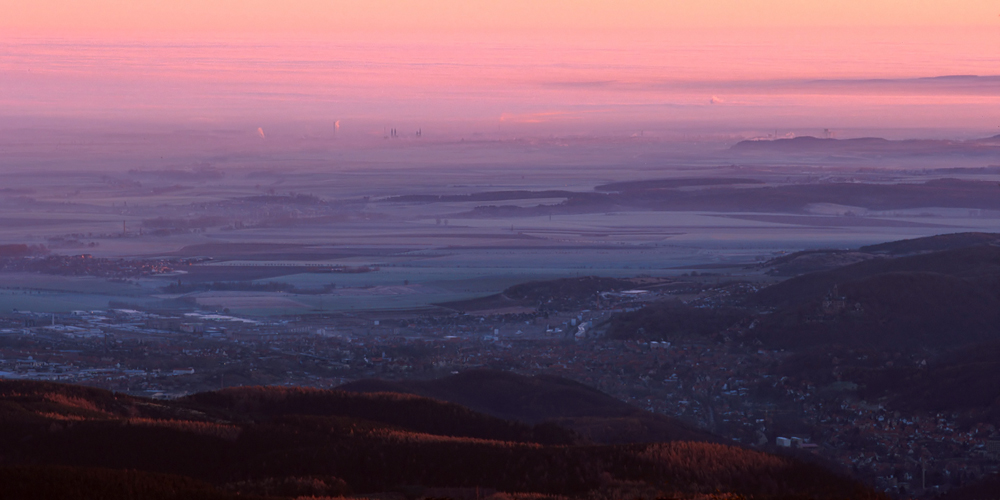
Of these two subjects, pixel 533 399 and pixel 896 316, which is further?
pixel 896 316

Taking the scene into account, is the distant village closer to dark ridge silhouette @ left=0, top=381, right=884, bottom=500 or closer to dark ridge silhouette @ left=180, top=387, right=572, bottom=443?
dark ridge silhouette @ left=180, top=387, right=572, bottom=443

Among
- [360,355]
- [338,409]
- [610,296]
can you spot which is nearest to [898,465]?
[338,409]

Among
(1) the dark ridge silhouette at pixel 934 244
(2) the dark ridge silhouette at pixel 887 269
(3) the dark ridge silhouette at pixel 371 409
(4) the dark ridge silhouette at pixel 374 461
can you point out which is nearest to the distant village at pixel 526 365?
(2) the dark ridge silhouette at pixel 887 269

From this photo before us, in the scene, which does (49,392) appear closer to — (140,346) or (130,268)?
(140,346)

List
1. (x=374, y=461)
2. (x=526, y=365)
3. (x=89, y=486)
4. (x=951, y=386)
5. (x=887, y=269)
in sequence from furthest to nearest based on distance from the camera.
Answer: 1. (x=887, y=269)
2. (x=526, y=365)
3. (x=951, y=386)
4. (x=374, y=461)
5. (x=89, y=486)

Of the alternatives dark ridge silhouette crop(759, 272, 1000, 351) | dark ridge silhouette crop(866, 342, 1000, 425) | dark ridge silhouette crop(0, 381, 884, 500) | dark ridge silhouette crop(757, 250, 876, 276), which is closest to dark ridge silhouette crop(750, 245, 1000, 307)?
dark ridge silhouette crop(759, 272, 1000, 351)

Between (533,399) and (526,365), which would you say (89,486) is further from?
(526,365)

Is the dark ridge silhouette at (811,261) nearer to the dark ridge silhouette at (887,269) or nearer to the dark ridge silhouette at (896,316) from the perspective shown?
the dark ridge silhouette at (887,269)

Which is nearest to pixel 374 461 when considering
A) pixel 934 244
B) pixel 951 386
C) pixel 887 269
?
pixel 951 386
